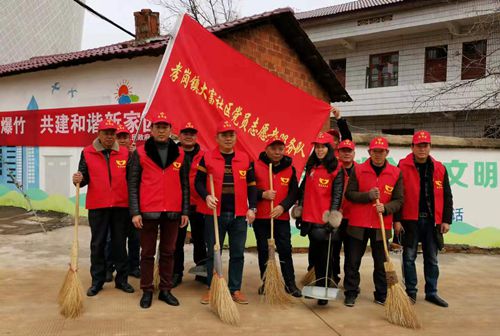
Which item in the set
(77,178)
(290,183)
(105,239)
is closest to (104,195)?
(77,178)

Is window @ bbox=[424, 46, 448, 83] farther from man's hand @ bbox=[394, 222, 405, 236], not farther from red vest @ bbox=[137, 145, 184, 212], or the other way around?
red vest @ bbox=[137, 145, 184, 212]

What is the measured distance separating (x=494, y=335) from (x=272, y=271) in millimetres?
1971

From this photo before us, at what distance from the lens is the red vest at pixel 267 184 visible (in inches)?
181

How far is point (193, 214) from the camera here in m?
4.94

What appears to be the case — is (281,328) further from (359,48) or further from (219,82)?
(359,48)

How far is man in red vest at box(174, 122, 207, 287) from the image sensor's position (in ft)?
15.4

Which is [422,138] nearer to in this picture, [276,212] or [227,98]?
[276,212]

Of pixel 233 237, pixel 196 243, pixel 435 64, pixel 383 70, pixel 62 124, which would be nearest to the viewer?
pixel 233 237

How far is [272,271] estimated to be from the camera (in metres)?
4.39

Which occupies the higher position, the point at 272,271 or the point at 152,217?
the point at 152,217

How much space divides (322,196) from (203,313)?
158 cm

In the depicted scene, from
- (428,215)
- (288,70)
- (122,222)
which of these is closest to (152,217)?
(122,222)

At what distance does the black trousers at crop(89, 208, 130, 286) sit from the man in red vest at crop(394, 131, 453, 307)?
2.78m

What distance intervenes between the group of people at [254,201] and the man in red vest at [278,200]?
0.01 m
